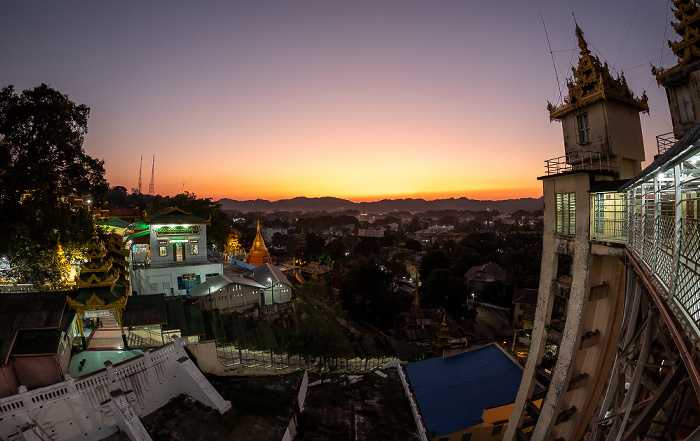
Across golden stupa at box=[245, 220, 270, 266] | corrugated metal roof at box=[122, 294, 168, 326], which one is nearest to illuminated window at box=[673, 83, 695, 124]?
corrugated metal roof at box=[122, 294, 168, 326]

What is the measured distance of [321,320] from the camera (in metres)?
16.1

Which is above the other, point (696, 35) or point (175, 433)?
point (696, 35)

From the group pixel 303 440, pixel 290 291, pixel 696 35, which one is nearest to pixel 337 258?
pixel 290 291

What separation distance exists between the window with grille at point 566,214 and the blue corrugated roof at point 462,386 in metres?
6.97

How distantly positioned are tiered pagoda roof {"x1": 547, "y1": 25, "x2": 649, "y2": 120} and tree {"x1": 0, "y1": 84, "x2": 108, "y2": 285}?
1836 centimetres

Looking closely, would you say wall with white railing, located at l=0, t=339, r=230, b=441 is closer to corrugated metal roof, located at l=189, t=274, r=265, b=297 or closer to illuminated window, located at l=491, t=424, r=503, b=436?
corrugated metal roof, located at l=189, t=274, r=265, b=297

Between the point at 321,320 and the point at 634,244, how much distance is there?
12651mm

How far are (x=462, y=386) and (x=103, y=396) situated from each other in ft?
40.9

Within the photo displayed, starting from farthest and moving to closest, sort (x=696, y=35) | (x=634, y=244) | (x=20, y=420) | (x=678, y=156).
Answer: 1. (x=696, y=35)
2. (x=20, y=420)
3. (x=634, y=244)
4. (x=678, y=156)

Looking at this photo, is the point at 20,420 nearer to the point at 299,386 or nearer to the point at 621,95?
the point at 299,386

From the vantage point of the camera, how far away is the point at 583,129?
11.4 meters

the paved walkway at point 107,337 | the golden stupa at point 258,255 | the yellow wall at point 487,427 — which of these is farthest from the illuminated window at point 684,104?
the golden stupa at point 258,255

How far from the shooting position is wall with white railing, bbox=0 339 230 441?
8.16m

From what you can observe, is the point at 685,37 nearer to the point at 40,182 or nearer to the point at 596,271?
the point at 596,271
